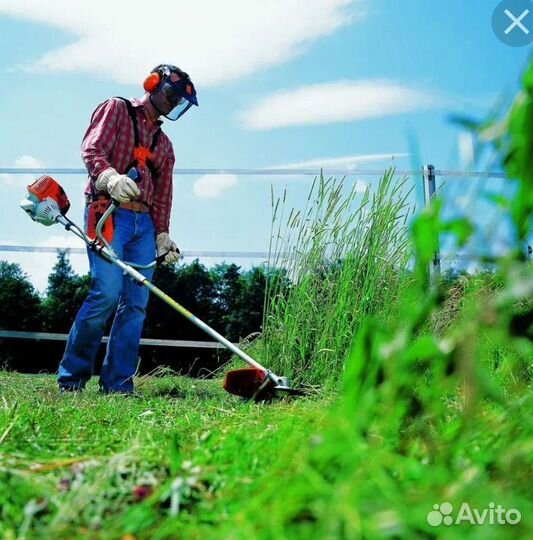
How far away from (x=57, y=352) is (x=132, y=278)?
209cm

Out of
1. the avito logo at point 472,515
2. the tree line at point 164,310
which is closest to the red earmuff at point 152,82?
the tree line at point 164,310

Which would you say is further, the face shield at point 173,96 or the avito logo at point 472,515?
the face shield at point 173,96

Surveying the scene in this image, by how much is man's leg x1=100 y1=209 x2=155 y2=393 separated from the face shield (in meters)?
0.51

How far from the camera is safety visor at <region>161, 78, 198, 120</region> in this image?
3846 mm

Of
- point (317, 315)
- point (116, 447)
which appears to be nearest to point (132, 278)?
point (317, 315)

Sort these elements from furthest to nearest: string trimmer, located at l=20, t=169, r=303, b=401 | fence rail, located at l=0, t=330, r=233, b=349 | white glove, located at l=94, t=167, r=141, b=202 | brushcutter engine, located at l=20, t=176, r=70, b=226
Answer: fence rail, located at l=0, t=330, r=233, b=349 < brushcutter engine, located at l=20, t=176, r=70, b=226 < white glove, located at l=94, t=167, r=141, b=202 < string trimmer, located at l=20, t=169, r=303, b=401

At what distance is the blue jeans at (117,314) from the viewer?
3684mm

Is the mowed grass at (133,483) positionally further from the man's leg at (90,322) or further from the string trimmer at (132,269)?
the man's leg at (90,322)

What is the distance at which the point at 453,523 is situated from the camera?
0.65 m

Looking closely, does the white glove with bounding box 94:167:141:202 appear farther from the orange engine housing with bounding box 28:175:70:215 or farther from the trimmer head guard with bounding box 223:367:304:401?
the trimmer head guard with bounding box 223:367:304:401

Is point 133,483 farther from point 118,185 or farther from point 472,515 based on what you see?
point 118,185

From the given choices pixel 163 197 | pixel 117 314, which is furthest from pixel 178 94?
pixel 117 314

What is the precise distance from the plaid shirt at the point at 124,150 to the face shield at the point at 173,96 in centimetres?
10

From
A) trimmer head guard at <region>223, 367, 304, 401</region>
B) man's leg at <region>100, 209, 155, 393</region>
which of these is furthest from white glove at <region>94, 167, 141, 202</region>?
trimmer head guard at <region>223, 367, 304, 401</region>
